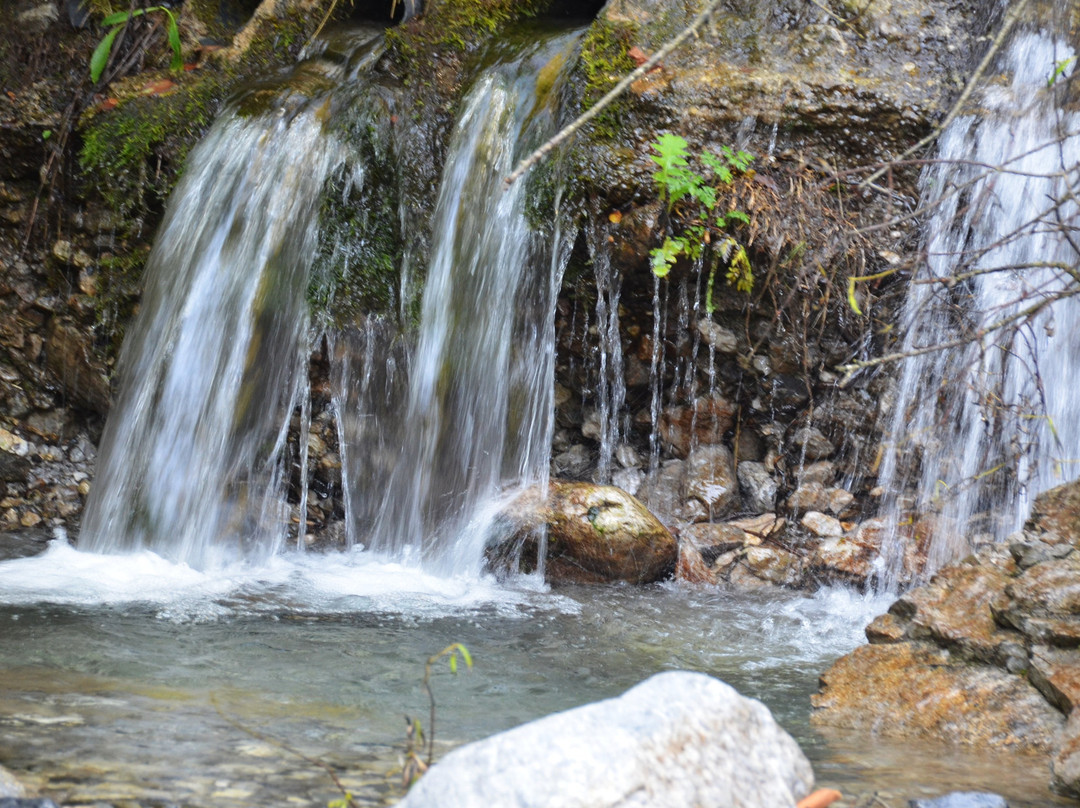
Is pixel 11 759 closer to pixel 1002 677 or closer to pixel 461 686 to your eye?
pixel 461 686

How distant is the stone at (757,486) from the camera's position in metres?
5.61

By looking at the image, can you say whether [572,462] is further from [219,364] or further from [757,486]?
[219,364]

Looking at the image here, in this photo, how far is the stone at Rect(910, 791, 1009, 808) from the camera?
196 cm

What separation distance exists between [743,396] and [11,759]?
441cm

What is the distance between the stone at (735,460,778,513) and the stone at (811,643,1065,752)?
2416 mm

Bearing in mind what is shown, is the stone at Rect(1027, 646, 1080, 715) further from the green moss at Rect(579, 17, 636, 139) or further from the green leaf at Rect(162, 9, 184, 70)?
the green leaf at Rect(162, 9, 184, 70)

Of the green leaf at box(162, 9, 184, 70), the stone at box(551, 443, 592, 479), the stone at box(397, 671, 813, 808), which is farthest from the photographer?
the green leaf at box(162, 9, 184, 70)

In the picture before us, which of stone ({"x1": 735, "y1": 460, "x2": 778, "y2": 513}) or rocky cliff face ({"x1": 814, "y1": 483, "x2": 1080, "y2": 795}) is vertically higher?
stone ({"x1": 735, "y1": 460, "x2": 778, "y2": 513})

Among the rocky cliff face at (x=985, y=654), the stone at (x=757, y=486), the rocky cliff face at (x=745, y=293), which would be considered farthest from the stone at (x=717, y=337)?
the rocky cliff face at (x=985, y=654)

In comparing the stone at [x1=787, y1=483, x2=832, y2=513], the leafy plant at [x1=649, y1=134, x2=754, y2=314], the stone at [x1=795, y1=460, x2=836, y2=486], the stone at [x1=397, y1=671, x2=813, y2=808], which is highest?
the leafy plant at [x1=649, y1=134, x2=754, y2=314]

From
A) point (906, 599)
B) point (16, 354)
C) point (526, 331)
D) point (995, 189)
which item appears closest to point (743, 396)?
point (526, 331)

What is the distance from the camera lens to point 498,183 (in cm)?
549

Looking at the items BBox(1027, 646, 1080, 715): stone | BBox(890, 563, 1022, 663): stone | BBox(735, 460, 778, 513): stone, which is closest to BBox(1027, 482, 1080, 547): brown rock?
BBox(890, 563, 1022, 663): stone

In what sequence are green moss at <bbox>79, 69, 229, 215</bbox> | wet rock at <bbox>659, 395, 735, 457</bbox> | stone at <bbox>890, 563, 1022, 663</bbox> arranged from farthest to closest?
green moss at <bbox>79, 69, 229, 215</bbox>, wet rock at <bbox>659, 395, 735, 457</bbox>, stone at <bbox>890, 563, 1022, 663</bbox>
